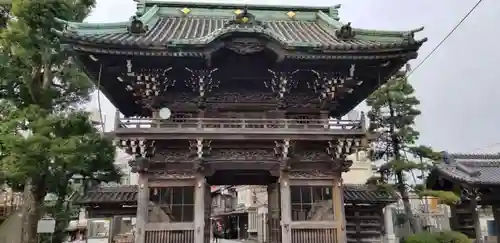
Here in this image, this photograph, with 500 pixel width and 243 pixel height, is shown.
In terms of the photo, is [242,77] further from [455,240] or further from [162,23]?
[455,240]

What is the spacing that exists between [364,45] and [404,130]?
9.09 metres

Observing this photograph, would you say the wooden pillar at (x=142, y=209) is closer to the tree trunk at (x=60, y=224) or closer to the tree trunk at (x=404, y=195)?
the tree trunk at (x=60, y=224)

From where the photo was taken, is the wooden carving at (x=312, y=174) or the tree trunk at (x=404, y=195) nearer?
the wooden carving at (x=312, y=174)

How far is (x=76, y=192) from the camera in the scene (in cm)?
1562

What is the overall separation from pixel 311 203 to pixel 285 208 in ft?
3.02

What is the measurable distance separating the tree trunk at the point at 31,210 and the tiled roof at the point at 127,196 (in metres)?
1.22

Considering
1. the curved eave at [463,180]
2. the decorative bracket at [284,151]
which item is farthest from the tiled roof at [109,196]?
the curved eave at [463,180]

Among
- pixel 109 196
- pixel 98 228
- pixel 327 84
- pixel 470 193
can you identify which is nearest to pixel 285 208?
pixel 327 84

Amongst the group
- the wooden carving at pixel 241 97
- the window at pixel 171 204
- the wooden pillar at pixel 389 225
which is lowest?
the wooden pillar at pixel 389 225

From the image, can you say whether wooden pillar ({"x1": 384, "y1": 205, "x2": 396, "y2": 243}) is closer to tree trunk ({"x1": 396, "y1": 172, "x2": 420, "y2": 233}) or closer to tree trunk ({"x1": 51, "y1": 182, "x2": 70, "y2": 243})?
tree trunk ({"x1": 396, "y1": 172, "x2": 420, "y2": 233})

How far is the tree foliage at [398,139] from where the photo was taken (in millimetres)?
17719

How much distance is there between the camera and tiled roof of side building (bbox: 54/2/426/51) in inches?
396

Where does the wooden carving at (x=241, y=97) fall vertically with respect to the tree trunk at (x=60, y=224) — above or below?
above

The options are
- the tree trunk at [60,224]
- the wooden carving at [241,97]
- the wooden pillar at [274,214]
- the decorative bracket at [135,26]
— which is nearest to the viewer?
the decorative bracket at [135,26]
